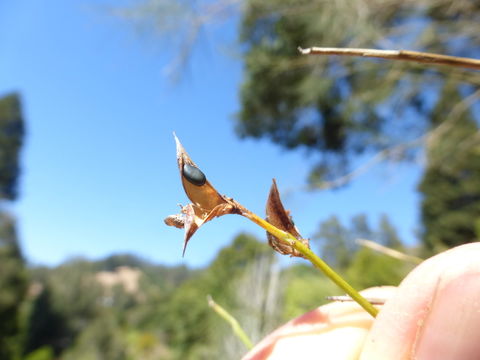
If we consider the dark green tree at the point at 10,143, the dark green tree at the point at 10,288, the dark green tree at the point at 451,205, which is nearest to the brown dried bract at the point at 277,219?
the dark green tree at the point at 451,205

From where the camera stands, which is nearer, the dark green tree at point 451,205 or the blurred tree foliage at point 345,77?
the blurred tree foliage at point 345,77

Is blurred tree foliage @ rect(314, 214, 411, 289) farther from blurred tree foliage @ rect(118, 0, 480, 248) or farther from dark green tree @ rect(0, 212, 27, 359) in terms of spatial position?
dark green tree @ rect(0, 212, 27, 359)

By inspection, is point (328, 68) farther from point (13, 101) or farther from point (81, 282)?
point (81, 282)

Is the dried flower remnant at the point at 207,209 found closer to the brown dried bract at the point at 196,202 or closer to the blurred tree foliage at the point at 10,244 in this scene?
the brown dried bract at the point at 196,202

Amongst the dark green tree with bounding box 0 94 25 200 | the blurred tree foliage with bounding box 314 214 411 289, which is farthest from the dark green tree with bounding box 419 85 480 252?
the dark green tree with bounding box 0 94 25 200

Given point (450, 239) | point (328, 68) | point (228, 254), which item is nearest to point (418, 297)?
point (328, 68)

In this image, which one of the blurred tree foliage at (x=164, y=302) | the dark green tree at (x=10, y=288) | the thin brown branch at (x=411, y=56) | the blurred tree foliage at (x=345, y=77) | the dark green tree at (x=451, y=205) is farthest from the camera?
the dark green tree at (x=10, y=288)

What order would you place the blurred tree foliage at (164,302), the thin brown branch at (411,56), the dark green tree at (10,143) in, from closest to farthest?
the thin brown branch at (411,56) → the blurred tree foliage at (164,302) → the dark green tree at (10,143)
